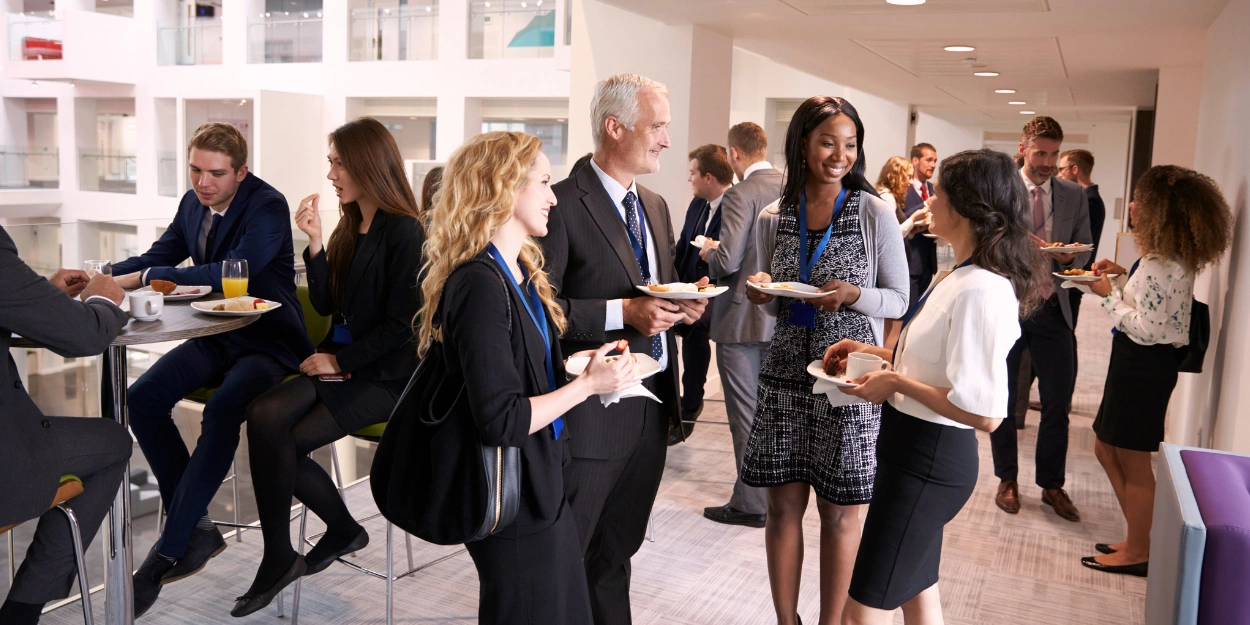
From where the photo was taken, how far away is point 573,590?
182cm

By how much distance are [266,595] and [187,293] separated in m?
0.97

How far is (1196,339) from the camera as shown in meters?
A: 3.24

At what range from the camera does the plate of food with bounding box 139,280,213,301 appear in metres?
2.79

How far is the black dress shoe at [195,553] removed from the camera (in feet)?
9.28

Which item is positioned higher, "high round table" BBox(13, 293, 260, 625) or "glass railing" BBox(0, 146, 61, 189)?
"glass railing" BBox(0, 146, 61, 189)

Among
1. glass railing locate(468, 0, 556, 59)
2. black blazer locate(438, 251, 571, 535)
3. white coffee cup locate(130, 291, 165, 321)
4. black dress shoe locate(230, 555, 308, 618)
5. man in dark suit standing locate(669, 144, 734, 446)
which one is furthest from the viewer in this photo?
glass railing locate(468, 0, 556, 59)

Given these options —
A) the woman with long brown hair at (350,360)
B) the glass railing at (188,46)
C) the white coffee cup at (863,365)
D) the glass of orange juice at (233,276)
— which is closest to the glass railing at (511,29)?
the glass railing at (188,46)

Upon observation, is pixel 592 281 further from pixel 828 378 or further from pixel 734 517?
pixel 734 517

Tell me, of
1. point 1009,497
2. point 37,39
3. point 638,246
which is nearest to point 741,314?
point 1009,497

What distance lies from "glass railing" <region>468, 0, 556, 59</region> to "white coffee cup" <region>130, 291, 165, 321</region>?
48.1 ft

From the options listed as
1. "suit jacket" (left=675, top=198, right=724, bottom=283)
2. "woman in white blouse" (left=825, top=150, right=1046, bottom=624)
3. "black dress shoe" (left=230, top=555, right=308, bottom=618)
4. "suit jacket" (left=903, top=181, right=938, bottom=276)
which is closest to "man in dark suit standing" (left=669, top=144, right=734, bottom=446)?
"suit jacket" (left=675, top=198, right=724, bottom=283)

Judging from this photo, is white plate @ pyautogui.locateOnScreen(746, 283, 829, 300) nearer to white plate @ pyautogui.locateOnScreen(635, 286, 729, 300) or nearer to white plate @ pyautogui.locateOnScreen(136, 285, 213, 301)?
white plate @ pyautogui.locateOnScreen(635, 286, 729, 300)

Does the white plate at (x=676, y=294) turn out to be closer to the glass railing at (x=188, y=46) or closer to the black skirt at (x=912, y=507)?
the black skirt at (x=912, y=507)

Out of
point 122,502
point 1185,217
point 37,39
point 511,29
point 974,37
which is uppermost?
point 37,39
